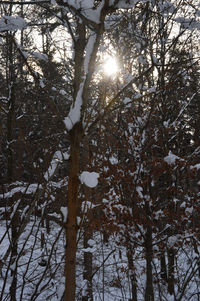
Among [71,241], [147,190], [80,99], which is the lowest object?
[71,241]

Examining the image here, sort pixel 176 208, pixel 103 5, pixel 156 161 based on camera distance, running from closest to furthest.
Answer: pixel 103 5 < pixel 156 161 < pixel 176 208

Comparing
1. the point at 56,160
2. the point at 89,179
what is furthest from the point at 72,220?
the point at 56,160

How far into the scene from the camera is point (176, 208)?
730 centimetres

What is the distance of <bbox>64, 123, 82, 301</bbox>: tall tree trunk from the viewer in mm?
1623

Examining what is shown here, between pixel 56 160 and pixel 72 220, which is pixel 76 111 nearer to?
pixel 56 160

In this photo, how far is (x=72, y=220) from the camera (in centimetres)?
168

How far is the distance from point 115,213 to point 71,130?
16.2 ft

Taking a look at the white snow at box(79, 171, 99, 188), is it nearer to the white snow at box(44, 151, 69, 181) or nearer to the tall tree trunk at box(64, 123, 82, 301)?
the tall tree trunk at box(64, 123, 82, 301)

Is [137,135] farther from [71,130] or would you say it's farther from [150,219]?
[71,130]

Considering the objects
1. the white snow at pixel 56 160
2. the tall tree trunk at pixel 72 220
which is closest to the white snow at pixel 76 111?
the tall tree trunk at pixel 72 220

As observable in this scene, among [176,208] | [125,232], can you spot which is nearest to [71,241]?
[125,232]

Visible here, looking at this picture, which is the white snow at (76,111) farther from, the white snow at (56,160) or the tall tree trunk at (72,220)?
the white snow at (56,160)

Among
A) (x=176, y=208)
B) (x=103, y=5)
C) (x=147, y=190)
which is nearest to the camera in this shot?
(x=103, y=5)

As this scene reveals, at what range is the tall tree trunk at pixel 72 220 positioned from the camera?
1.62 meters
